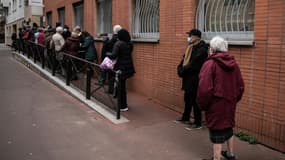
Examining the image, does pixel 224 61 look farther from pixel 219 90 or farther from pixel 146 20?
pixel 146 20

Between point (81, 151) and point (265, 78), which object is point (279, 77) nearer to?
Answer: point (265, 78)

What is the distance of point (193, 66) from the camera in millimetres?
5883

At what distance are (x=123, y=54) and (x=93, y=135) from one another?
189cm

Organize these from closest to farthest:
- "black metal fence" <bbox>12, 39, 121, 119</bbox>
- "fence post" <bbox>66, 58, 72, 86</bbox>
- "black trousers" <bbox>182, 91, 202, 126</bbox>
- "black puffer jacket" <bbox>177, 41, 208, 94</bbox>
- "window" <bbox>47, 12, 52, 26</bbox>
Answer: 1. "black puffer jacket" <bbox>177, 41, 208, 94</bbox>
2. "black trousers" <bbox>182, 91, 202, 126</bbox>
3. "black metal fence" <bbox>12, 39, 121, 119</bbox>
4. "fence post" <bbox>66, 58, 72, 86</bbox>
5. "window" <bbox>47, 12, 52, 26</bbox>

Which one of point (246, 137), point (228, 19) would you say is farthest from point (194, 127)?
point (228, 19)

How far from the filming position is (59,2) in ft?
53.0

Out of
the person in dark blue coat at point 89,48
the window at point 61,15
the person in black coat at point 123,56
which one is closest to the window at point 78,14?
the window at point 61,15

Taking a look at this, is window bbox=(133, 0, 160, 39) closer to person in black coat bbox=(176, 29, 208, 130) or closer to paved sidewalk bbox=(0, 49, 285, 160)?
paved sidewalk bbox=(0, 49, 285, 160)

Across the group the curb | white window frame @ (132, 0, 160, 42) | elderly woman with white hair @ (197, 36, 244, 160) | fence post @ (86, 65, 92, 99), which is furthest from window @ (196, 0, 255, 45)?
fence post @ (86, 65, 92, 99)

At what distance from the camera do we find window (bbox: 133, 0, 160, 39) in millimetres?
8430

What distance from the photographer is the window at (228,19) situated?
5.70 metres

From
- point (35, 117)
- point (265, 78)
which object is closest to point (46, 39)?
point (35, 117)

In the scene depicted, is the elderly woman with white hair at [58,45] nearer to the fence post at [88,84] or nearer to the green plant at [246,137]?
the fence post at [88,84]

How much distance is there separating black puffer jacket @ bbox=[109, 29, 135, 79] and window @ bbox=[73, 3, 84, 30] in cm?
699
